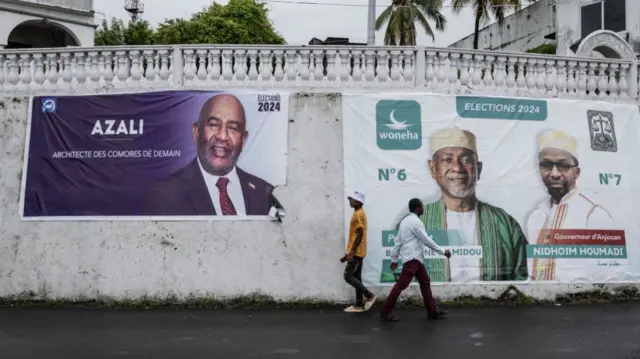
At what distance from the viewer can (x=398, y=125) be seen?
31.8 ft

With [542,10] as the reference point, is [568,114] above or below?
below

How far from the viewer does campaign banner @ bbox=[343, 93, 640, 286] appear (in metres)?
9.50

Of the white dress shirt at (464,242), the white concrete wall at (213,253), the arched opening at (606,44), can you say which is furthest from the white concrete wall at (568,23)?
the white concrete wall at (213,253)

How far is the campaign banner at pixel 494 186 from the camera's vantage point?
31.2ft

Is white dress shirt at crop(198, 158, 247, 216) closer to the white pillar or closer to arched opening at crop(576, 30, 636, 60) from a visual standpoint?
the white pillar

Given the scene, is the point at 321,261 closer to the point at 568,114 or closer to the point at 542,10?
the point at 568,114

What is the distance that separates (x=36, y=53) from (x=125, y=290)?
12.4 feet

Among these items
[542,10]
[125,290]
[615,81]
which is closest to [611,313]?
[615,81]

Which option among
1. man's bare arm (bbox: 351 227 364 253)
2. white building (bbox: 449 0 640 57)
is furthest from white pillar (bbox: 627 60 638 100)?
white building (bbox: 449 0 640 57)

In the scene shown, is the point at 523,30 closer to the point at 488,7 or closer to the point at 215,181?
the point at 488,7

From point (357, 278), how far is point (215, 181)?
2.46 meters

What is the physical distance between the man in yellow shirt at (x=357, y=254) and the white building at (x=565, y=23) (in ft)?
50.6

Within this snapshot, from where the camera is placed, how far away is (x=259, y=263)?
934 centimetres

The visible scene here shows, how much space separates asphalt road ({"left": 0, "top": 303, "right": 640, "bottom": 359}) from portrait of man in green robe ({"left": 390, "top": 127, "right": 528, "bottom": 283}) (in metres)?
0.68
